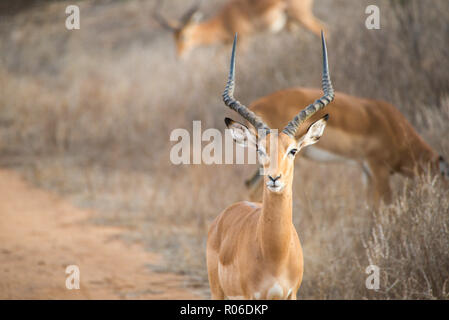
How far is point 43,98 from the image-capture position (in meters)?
13.5

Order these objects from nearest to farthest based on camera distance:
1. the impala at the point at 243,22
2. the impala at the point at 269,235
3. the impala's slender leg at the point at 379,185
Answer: the impala at the point at 269,235 < the impala's slender leg at the point at 379,185 < the impala at the point at 243,22

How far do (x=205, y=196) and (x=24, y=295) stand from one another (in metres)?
3.54

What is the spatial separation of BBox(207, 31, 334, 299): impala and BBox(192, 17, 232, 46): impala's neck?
38.5 feet

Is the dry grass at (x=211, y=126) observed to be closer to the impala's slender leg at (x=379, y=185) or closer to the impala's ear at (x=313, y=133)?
the impala's slender leg at (x=379, y=185)

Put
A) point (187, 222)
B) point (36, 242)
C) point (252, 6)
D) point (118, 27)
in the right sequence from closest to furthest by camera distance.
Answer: point (36, 242), point (187, 222), point (252, 6), point (118, 27)

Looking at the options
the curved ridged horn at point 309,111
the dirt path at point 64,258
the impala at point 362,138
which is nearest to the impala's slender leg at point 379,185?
the impala at point 362,138

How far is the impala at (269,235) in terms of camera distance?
3.73 metres

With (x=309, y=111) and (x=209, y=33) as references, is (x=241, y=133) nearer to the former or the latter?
(x=309, y=111)

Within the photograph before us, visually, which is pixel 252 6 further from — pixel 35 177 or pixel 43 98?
pixel 35 177

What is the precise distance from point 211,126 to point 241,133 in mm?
7475

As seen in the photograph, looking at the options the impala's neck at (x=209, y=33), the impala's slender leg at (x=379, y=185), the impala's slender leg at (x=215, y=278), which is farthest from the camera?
the impala's neck at (x=209, y=33)

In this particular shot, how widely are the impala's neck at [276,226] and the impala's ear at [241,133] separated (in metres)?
0.41
